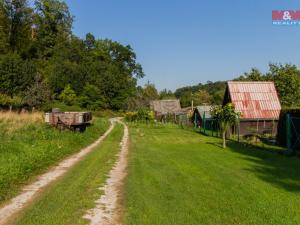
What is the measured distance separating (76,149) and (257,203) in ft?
41.0

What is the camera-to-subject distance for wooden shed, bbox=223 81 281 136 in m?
36.1

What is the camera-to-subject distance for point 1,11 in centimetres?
7625

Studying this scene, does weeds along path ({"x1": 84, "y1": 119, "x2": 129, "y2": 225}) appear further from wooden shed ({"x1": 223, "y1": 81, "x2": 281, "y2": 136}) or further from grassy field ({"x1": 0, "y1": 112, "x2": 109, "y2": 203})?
wooden shed ({"x1": 223, "y1": 81, "x2": 281, "y2": 136})

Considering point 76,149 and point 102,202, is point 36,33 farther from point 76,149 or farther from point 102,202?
point 102,202

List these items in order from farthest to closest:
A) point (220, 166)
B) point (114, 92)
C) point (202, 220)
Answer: point (114, 92) < point (220, 166) < point (202, 220)

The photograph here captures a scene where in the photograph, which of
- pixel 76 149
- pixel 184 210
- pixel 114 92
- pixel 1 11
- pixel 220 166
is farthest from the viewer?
pixel 114 92

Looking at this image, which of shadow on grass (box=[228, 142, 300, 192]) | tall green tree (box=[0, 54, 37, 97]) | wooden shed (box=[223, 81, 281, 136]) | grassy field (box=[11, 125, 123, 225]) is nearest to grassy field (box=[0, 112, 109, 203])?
grassy field (box=[11, 125, 123, 225])

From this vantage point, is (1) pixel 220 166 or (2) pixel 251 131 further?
(2) pixel 251 131

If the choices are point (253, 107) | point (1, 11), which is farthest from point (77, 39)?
point (253, 107)

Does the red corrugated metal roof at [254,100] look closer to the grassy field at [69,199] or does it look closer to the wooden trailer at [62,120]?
the wooden trailer at [62,120]

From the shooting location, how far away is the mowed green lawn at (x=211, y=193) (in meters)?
6.76

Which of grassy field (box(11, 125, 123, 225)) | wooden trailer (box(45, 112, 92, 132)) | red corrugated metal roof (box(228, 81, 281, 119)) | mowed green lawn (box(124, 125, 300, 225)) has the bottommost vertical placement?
grassy field (box(11, 125, 123, 225))

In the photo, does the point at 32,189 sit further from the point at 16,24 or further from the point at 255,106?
the point at 16,24

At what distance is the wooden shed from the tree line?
40.0 metres
